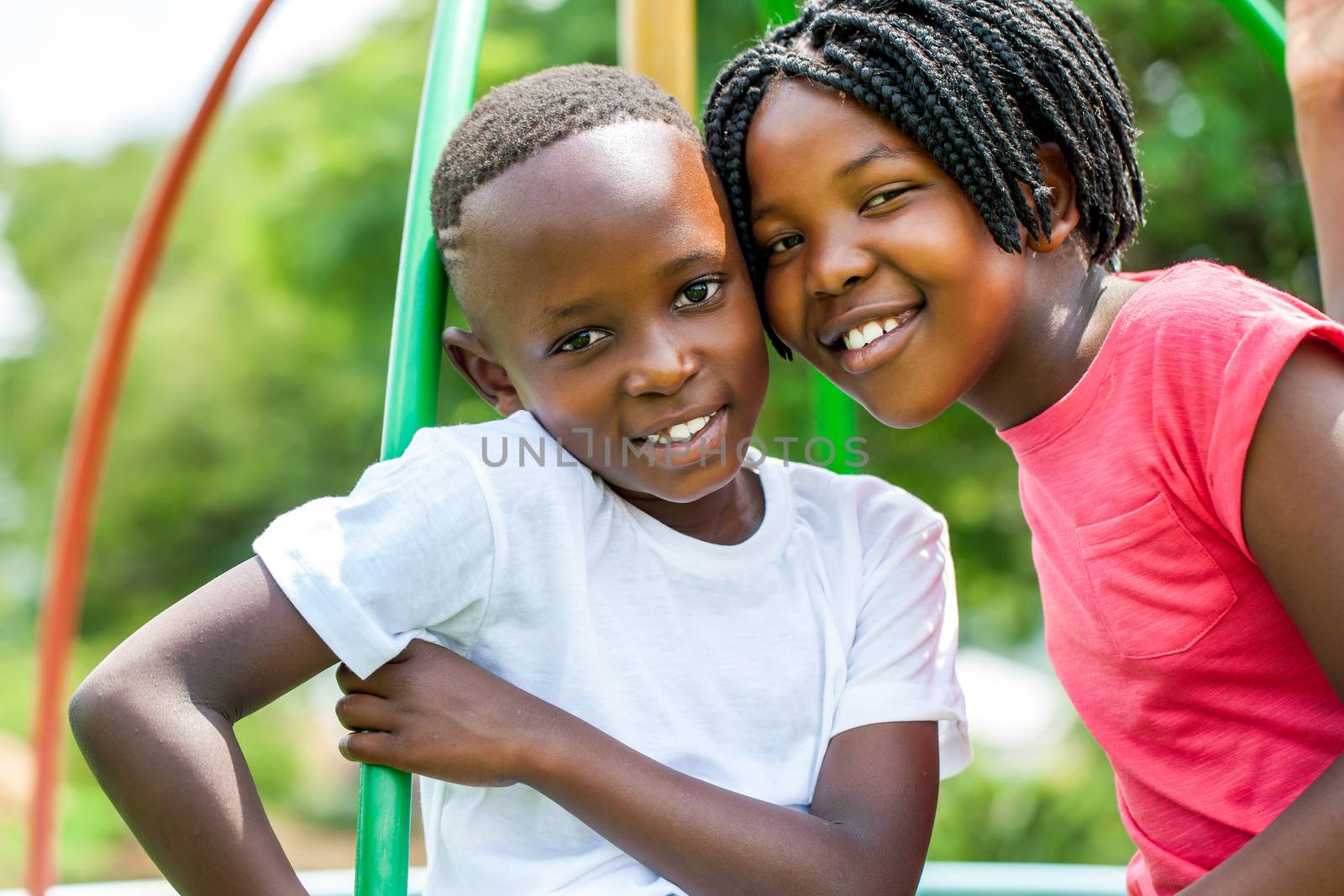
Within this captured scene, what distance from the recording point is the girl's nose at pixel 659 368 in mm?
1247

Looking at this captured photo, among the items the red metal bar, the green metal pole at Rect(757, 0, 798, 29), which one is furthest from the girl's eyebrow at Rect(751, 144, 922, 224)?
the red metal bar

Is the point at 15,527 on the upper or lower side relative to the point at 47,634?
lower

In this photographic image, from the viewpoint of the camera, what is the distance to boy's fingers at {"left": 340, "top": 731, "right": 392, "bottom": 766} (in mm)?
1130

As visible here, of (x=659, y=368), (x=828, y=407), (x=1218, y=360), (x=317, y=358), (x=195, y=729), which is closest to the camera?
(x=195, y=729)

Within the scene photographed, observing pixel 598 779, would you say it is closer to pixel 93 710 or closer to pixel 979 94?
pixel 93 710

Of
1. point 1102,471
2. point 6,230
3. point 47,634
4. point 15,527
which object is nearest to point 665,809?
point 1102,471

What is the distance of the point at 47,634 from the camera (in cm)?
181

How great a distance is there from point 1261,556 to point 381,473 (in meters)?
0.77

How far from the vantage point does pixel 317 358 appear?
8062 mm

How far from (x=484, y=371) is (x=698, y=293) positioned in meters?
0.26

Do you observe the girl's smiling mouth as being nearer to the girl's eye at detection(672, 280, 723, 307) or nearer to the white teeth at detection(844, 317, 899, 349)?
the white teeth at detection(844, 317, 899, 349)

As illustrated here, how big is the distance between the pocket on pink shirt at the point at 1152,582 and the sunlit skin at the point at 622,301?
374 mm

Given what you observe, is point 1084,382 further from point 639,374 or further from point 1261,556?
point 639,374

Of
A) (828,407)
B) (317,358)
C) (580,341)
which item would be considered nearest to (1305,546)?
(580,341)
